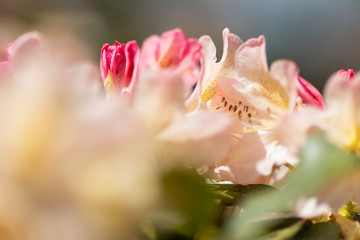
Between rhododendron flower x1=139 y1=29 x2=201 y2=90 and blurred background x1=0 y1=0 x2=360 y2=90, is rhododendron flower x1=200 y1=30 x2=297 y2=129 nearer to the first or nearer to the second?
rhododendron flower x1=139 y1=29 x2=201 y2=90

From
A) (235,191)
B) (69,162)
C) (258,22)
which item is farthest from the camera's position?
(258,22)

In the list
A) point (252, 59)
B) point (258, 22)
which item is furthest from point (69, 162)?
point (258, 22)

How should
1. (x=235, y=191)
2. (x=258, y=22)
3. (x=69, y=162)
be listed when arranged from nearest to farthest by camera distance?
1. (x=69, y=162)
2. (x=235, y=191)
3. (x=258, y=22)

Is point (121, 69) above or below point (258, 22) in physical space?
below

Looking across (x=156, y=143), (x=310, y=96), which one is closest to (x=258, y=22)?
(x=310, y=96)

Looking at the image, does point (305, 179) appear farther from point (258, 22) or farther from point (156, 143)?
point (258, 22)

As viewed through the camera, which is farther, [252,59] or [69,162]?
[252,59]
